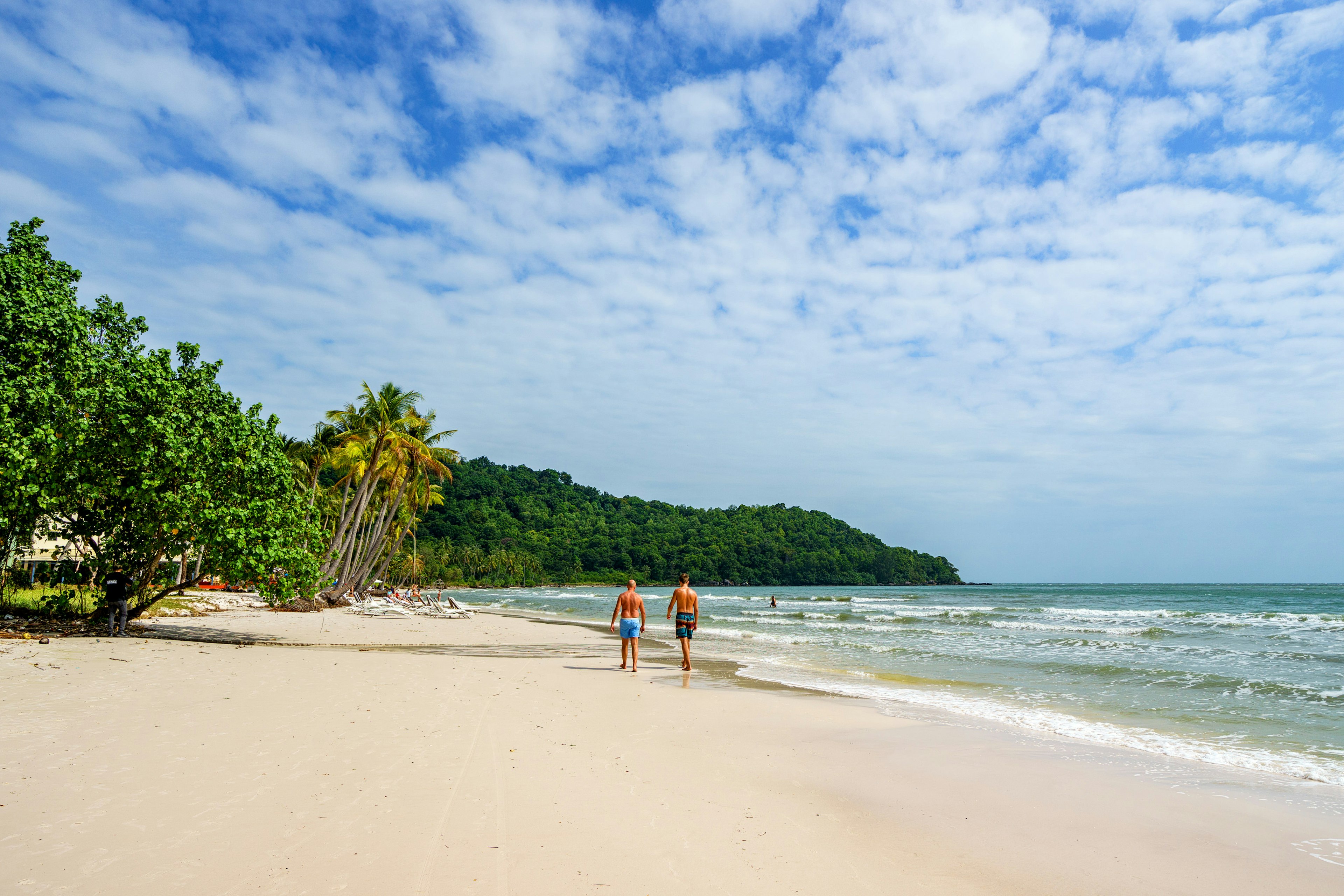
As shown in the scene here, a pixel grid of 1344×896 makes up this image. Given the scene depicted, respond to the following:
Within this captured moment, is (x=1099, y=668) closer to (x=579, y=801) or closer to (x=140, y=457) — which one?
(x=579, y=801)

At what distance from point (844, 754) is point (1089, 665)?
1137 cm

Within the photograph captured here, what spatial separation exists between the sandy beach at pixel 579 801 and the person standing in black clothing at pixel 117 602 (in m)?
3.73

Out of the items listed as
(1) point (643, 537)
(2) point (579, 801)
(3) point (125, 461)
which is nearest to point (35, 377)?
(3) point (125, 461)

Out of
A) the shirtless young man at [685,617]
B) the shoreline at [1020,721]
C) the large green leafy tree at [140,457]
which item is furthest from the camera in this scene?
the shirtless young man at [685,617]

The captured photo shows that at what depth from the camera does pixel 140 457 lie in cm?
1209

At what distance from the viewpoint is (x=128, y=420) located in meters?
12.0

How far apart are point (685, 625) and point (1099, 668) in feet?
29.8

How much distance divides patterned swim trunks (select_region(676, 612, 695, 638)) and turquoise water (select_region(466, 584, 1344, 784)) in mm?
1671

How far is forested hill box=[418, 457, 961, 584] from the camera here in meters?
109

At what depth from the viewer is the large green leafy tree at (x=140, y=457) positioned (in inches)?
468

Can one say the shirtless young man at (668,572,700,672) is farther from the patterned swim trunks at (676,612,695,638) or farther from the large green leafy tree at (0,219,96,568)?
the large green leafy tree at (0,219,96,568)

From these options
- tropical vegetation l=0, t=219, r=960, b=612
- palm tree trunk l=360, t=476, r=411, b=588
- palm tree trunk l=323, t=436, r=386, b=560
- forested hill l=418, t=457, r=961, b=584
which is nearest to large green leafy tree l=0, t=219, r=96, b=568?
tropical vegetation l=0, t=219, r=960, b=612

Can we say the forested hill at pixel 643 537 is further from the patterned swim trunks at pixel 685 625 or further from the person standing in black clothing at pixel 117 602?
the patterned swim trunks at pixel 685 625

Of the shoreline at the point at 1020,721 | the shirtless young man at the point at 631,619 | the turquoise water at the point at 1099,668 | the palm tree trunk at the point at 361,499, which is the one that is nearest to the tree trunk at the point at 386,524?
the palm tree trunk at the point at 361,499
